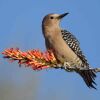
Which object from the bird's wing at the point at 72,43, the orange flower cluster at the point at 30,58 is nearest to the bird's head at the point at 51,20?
the bird's wing at the point at 72,43

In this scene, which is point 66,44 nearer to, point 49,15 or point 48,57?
point 49,15

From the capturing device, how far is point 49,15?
8258 millimetres

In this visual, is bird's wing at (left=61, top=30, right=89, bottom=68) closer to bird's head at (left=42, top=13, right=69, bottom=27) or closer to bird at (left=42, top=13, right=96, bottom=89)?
bird at (left=42, top=13, right=96, bottom=89)

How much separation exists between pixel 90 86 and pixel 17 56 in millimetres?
2253

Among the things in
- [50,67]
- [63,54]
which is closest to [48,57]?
[50,67]

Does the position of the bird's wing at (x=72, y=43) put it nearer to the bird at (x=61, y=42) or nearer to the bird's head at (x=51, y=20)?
the bird at (x=61, y=42)

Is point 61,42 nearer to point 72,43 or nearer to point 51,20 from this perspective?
point 72,43

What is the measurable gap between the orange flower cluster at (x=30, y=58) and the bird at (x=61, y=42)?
319cm

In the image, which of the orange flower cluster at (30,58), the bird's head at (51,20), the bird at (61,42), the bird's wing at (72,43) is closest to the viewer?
the orange flower cluster at (30,58)

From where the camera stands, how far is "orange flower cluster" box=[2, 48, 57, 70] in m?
2.84

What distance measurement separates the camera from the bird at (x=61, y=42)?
654 cm

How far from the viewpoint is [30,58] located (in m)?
2.87

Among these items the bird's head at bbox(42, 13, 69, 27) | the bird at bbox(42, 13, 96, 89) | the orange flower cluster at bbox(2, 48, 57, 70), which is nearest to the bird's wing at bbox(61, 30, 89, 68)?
the bird at bbox(42, 13, 96, 89)

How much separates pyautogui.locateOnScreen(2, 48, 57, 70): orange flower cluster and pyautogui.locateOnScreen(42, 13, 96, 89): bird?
3.19 meters
